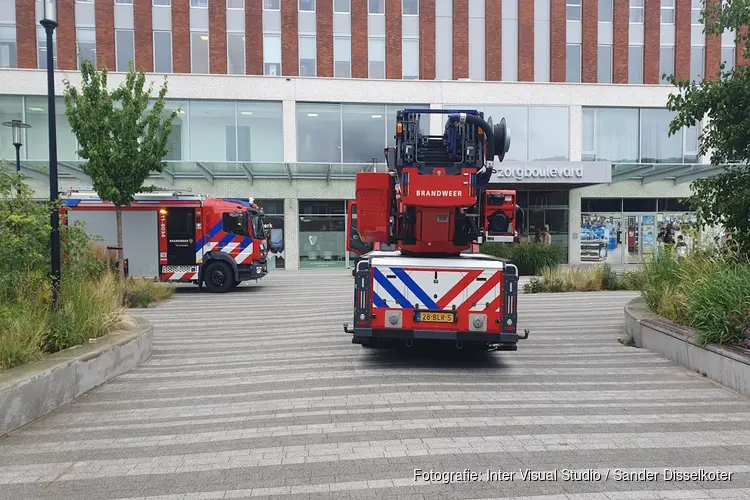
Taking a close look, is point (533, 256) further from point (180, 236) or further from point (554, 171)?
point (180, 236)

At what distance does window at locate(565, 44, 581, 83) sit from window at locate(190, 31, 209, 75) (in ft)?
56.4

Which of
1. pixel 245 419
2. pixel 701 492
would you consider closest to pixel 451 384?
pixel 245 419

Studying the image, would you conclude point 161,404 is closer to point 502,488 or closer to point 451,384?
point 451,384

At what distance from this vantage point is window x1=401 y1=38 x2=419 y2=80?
2752 cm

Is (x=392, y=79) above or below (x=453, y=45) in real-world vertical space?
below

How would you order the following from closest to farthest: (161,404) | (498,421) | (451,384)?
(498,421), (161,404), (451,384)

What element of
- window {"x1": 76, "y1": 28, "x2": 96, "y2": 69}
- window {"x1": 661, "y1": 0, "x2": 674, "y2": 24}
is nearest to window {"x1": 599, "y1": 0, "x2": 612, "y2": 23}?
window {"x1": 661, "y1": 0, "x2": 674, "y2": 24}

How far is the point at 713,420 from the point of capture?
5.62 meters

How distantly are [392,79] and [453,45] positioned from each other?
3396 mm

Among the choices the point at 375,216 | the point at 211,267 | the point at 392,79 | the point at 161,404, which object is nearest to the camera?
the point at 161,404

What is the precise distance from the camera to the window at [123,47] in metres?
26.2

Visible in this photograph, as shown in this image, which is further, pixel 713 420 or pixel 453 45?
pixel 453 45

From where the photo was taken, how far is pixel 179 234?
17.4 m

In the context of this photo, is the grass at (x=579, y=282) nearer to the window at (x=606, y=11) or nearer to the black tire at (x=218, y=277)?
the black tire at (x=218, y=277)
